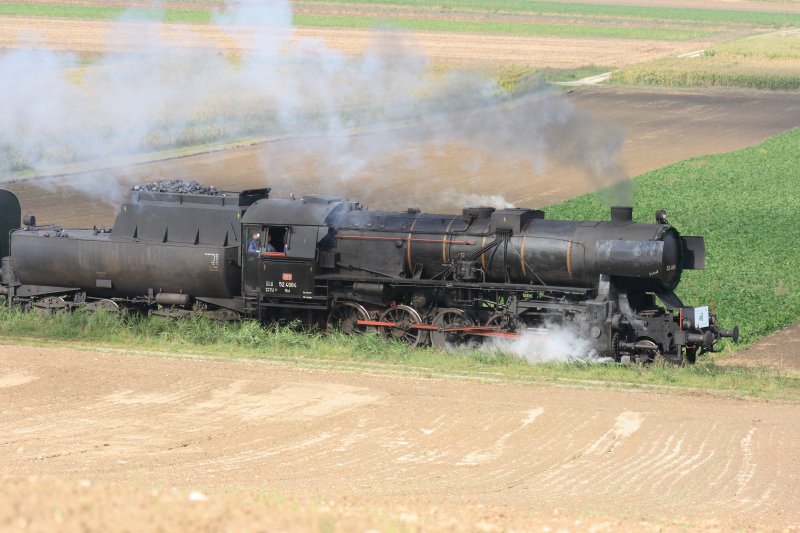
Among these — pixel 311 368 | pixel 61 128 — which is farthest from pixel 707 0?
pixel 311 368

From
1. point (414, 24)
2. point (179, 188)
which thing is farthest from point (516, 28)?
point (179, 188)

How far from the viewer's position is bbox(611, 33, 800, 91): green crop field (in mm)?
81625

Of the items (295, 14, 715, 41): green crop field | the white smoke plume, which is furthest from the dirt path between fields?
(295, 14, 715, 41): green crop field

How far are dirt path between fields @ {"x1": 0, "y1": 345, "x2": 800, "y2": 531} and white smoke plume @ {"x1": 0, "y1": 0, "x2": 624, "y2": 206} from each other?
1620 cm

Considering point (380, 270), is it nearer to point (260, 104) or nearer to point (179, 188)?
point (179, 188)

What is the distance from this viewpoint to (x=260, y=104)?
57781 mm

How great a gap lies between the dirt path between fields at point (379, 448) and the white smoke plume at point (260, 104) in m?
16.2

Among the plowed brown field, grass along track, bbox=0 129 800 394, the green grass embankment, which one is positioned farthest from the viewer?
grass along track, bbox=0 129 800 394

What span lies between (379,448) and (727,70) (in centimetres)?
7453

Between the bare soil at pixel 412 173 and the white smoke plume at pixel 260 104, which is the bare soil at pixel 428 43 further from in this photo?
the bare soil at pixel 412 173

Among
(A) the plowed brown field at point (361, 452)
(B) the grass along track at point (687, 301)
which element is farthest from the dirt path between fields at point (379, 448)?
(B) the grass along track at point (687, 301)

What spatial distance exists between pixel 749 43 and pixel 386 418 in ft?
303

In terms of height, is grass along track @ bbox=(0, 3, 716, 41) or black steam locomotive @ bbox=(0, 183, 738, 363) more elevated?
grass along track @ bbox=(0, 3, 716, 41)

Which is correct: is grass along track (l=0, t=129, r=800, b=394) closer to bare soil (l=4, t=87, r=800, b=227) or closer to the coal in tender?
the coal in tender
